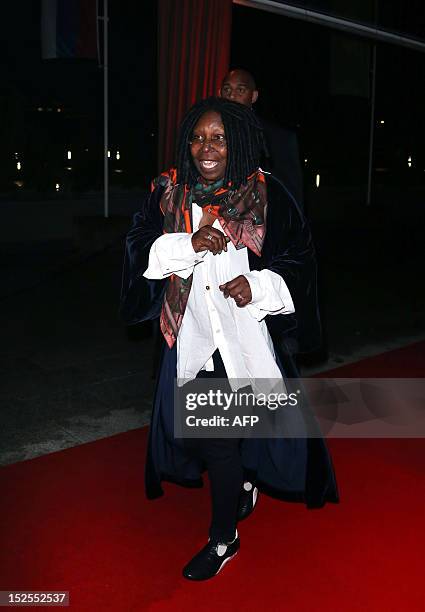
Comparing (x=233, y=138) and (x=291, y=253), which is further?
(x=291, y=253)

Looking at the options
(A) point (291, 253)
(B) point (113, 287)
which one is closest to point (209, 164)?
(A) point (291, 253)

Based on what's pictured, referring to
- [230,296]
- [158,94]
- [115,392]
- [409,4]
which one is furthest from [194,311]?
[409,4]

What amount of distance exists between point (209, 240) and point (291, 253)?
0.34 m

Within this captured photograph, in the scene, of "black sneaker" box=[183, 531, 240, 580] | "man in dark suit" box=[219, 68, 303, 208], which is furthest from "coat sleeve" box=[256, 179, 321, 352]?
"man in dark suit" box=[219, 68, 303, 208]

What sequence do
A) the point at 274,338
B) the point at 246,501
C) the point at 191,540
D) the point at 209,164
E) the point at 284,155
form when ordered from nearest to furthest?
the point at 209,164 → the point at 274,338 → the point at 191,540 → the point at 246,501 → the point at 284,155

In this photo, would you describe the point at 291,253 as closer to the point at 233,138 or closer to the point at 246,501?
the point at 233,138

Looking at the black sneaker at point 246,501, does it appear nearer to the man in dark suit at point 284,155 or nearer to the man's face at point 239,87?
the man in dark suit at point 284,155

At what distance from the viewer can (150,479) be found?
2604mm

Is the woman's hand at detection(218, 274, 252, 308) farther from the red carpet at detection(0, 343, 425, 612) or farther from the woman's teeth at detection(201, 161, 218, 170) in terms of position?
the red carpet at detection(0, 343, 425, 612)

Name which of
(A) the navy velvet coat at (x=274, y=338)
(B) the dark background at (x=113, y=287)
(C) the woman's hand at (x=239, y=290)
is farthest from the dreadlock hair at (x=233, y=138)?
(B) the dark background at (x=113, y=287)

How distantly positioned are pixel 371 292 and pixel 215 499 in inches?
231

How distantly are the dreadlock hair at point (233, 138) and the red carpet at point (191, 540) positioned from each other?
1.27 m

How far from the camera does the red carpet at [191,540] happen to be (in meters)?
2.30

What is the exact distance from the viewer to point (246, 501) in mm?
2805
